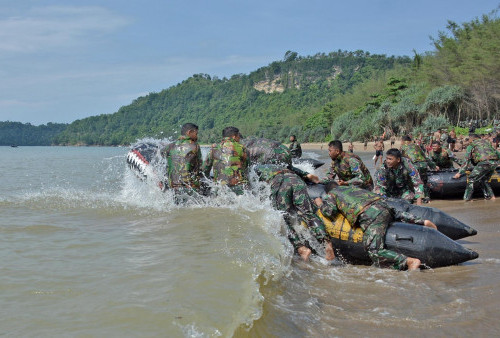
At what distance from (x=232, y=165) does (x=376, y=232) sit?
8.65ft

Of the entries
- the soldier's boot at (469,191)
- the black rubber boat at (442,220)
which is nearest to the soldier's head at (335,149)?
the black rubber boat at (442,220)

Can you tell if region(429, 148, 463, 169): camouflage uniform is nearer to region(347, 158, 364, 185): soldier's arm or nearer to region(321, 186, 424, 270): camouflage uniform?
region(347, 158, 364, 185): soldier's arm

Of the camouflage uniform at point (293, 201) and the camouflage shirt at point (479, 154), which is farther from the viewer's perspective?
the camouflage shirt at point (479, 154)

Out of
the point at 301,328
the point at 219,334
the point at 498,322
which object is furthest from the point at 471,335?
the point at 219,334

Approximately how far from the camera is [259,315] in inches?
131

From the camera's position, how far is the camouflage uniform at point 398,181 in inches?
280

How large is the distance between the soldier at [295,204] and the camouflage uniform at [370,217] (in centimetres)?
28

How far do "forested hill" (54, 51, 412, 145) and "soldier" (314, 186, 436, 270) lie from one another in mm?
117602

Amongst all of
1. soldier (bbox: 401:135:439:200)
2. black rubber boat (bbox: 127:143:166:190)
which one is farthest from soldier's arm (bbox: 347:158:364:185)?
black rubber boat (bbox: 127:143:166:190)

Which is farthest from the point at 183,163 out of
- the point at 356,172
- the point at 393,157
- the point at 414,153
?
the point at 414,153

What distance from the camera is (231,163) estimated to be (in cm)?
695

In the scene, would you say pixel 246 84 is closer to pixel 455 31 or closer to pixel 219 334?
pixel 455 31

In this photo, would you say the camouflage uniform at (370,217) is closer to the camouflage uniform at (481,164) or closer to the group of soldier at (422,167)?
the group of soldier at (422,167)

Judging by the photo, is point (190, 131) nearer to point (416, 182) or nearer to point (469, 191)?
point (416, 182)
